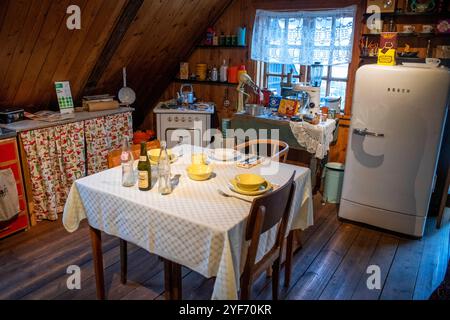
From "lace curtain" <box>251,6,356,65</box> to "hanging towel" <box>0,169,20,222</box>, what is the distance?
2670mm

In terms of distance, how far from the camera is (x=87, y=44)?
3234 mm

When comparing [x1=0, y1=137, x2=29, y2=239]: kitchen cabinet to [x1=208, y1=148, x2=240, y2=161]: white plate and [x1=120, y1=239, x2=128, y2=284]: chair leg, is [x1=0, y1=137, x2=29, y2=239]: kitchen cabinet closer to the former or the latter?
[x1=120, y1=239, x2=128, y2=284]: chair leg

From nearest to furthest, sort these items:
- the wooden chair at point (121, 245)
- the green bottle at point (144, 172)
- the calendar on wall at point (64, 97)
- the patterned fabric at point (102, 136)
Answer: the green bottle at point (144, 172), the wooden chair at point (121, 245), the calendar on wall at point (64, 97), the patterned fabric at point (102, 136)

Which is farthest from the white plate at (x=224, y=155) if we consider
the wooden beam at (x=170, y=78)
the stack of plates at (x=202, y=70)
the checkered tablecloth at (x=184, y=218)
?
the wooden beam at (x=170, y=78)

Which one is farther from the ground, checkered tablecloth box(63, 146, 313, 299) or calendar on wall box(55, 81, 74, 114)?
calendar on wall box(55, 81, 74, 114)

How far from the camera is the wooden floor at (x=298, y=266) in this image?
7.68 feet

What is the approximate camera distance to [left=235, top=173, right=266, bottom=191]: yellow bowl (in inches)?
75.9

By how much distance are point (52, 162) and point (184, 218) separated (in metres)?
2.04

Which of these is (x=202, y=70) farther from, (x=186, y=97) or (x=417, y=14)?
(x=417, y=14)

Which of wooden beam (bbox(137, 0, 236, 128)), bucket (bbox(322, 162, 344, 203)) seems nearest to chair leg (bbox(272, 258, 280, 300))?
bucket (bbox(322, 162, 344, 203))

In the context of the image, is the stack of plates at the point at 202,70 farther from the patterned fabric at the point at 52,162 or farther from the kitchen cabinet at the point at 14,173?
the kitchen cabinet at the point at 14,173

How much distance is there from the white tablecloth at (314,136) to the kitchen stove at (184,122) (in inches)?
46.6

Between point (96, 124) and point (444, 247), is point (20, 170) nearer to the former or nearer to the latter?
point (96, 124)
